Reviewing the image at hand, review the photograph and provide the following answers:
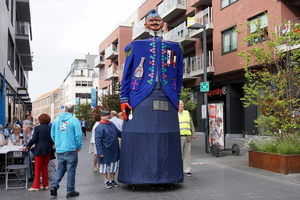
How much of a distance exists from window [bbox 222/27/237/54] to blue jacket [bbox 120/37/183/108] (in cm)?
1548

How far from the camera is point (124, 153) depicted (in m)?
7.41

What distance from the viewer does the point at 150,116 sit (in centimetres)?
732

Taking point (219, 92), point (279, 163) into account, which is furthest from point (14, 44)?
point (279, 163)

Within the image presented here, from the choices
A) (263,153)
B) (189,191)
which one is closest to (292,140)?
(263,153)

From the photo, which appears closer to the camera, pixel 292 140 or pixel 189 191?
pixel 189 191

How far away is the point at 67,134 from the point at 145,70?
2.02m

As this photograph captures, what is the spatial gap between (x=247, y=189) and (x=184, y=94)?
11784 millimetres

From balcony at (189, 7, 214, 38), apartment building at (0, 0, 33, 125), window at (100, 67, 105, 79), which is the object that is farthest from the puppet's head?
window at (100, 67, 105, 79)

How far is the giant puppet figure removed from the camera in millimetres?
7191

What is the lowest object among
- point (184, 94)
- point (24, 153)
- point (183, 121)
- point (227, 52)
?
point (24, 153)

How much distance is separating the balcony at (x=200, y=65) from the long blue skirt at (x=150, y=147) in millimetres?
17392

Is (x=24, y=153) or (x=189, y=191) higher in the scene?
(x=24, y=153)

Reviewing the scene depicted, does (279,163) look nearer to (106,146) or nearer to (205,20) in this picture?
(106,146)

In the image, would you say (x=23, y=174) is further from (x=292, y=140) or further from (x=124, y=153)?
(x=292, y=140)
